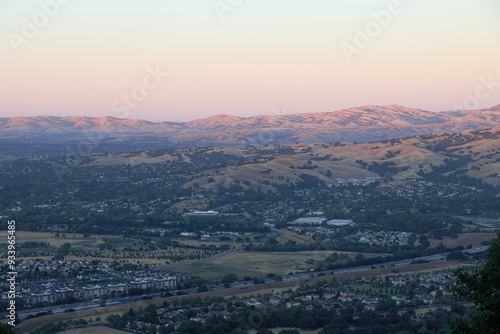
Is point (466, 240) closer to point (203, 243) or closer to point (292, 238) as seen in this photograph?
point (292, 238)

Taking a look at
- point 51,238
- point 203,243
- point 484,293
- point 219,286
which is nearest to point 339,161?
point 203,243

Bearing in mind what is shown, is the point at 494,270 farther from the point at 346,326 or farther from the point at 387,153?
the point at 387,153

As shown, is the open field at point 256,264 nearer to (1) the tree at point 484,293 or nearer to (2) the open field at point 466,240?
(2) the open field at point 466,240

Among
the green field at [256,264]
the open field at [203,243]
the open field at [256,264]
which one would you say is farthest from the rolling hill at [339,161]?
the green field at [256,264]

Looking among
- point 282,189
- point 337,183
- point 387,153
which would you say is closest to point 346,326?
point 282,189

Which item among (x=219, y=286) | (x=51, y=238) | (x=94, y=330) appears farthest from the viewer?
(x=51, y=238)
